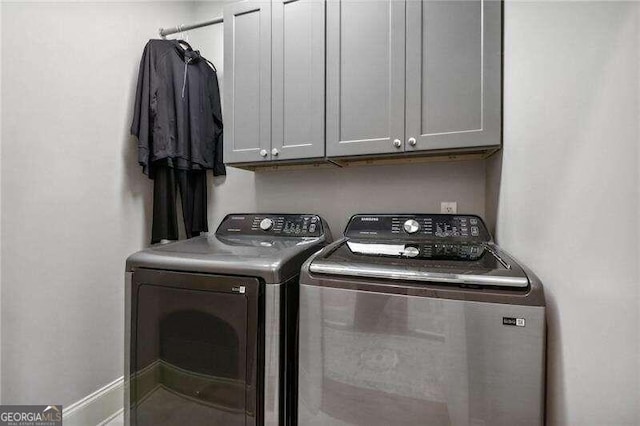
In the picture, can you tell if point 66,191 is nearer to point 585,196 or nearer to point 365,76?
point 365,76

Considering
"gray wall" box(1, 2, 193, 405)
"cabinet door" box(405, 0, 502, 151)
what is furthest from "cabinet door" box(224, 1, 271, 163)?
"cabinet door" box(405, 0, 502, 151)

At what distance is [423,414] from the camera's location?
34.3 inches

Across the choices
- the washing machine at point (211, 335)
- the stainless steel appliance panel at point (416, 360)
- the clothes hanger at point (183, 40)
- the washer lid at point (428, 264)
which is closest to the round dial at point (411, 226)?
the washer lid at point (428, 264)

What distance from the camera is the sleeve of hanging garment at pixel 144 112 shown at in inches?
67.8

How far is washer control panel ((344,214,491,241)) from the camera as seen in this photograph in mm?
1467

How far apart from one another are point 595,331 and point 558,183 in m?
0.39

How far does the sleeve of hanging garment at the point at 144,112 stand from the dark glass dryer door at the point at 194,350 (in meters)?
0.85

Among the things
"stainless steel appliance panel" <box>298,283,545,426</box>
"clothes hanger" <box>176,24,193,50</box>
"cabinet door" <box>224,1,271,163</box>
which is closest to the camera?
"stainless steel appliance panel" <box>298,283,545,426</box>

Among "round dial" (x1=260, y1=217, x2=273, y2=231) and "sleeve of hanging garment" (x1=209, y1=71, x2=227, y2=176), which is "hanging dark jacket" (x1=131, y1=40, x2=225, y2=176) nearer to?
"sleeve of hanging garment" (x1=209, y1=71, x2=227, y2=176)

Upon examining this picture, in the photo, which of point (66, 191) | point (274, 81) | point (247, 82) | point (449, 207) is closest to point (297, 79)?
point (274, 81)

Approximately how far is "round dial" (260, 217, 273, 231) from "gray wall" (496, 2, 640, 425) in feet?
4.32

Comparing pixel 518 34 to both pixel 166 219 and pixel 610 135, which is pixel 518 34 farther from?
pixel 166 219

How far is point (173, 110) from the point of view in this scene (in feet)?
5.98

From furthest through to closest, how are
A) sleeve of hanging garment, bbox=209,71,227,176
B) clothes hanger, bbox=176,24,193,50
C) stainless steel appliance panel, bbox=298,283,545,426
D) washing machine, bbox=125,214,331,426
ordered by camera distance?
sleeve of hanging garment, bbox=209,71,227,176 → clothes hanger, bbox=176,24,193,50 → washing machine, bbox=125,214,331,426 → stainless steel appliance panel, bbox=298,283,545,426
